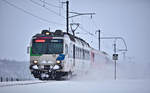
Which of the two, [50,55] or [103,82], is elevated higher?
[50,55]

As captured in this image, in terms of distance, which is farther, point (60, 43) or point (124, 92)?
point (60, 43)

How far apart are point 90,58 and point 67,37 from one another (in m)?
11.7

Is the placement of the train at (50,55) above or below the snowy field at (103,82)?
above

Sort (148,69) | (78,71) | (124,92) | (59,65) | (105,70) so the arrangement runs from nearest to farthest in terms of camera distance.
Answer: (124,92)
(59,65)
(78,71)
(105,70)
(148,69)

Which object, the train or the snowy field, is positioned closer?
the snowy field

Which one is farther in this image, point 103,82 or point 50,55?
point 50,55

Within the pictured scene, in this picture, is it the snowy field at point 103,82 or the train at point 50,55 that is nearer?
the snowy field at point 103,82

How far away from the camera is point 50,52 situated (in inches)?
1061

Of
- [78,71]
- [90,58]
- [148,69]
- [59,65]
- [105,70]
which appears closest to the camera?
[59,65]

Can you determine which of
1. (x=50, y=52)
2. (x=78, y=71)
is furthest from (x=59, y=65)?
(x=78, y=71)

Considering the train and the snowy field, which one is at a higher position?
the train

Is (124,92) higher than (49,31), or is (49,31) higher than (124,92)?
(49,31)

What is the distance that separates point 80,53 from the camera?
108 feet

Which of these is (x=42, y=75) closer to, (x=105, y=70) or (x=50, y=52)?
(x=50, y=52)
